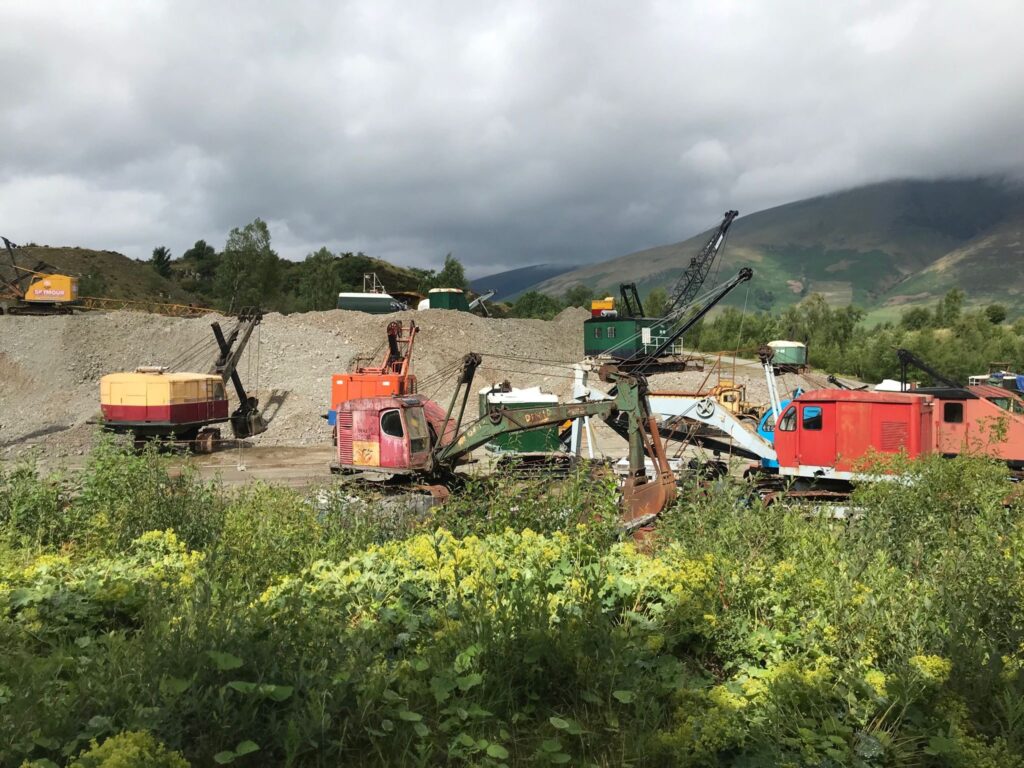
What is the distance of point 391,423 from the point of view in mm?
13156

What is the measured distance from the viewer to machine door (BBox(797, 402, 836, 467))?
12984 mm

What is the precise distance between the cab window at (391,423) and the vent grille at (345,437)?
2.71 feet

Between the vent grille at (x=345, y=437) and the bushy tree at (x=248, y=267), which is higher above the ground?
the bushy tree at (x=248, y=267)

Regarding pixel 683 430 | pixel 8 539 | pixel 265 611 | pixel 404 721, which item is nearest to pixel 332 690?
pixel 404 721

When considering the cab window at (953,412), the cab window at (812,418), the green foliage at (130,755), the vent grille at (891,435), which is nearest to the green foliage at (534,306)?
the cab window at (953,412)

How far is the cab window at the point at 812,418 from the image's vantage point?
1311 centimetres

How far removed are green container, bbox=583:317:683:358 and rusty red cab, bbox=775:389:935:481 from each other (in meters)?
24.7

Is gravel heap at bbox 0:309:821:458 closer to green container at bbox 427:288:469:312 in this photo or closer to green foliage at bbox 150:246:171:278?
green container at bbox 427:288:469:312

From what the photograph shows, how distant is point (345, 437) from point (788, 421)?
8.68 metres

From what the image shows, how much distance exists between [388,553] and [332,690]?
188 centimetres

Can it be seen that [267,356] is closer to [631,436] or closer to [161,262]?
[631,436]

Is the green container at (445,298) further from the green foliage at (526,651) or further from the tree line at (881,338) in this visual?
the green foliage at (526,651)

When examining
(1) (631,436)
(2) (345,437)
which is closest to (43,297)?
(2) (345,437)

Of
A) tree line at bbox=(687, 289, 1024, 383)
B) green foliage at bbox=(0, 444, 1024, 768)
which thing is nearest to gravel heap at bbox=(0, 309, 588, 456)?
tree line at bbox=(687, 289, 1024, 383)
